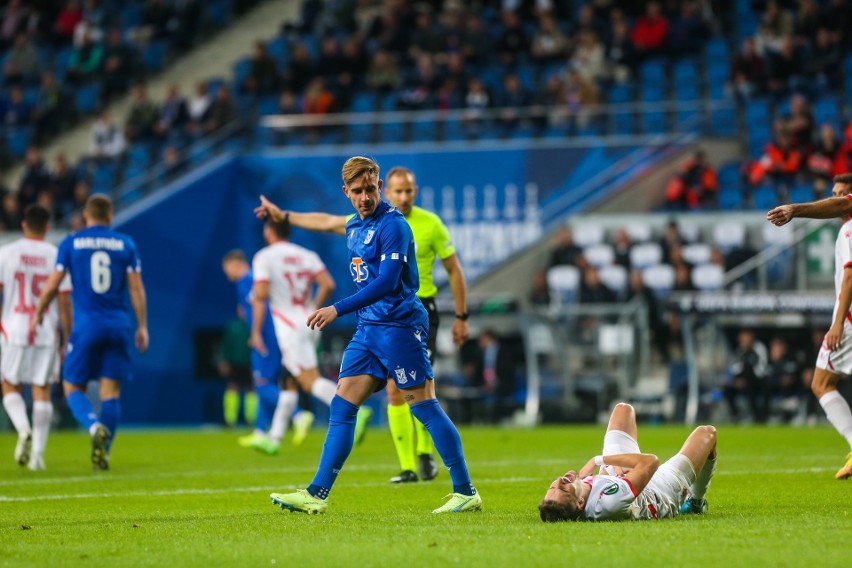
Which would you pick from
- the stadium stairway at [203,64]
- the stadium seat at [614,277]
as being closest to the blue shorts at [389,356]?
the stadium seat at [614,277]

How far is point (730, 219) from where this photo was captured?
24031 millimetres

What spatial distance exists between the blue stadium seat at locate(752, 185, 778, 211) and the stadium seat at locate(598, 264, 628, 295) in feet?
7.99

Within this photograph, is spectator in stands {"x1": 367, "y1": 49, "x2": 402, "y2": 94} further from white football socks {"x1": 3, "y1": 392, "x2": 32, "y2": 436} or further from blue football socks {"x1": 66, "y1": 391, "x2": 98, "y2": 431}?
blue football socks {"x1": 66, "y1": 391, "x2": 98, "y2": 431}

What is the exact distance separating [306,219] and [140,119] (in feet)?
67.6

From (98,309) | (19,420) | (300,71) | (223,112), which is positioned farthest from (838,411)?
(300,71)

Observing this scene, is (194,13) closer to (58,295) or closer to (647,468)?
(58,295)

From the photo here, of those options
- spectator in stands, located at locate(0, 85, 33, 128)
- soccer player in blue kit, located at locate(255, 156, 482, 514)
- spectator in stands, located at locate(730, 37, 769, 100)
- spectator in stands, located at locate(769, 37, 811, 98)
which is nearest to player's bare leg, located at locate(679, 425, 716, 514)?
soccer player in blue kit, located at locate(255, 156, 482, 514)

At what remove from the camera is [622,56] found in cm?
2722

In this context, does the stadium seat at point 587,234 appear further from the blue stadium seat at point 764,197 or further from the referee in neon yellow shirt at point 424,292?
the referee in neon yellow shirt at point 424,292

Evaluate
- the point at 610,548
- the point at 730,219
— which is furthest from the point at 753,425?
the point at 610,548

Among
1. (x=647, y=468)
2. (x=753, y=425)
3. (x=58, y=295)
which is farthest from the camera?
(x=753, y=425)

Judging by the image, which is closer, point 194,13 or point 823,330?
point 823,330

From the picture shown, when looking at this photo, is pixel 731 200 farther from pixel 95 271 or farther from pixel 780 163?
pixel 95 271

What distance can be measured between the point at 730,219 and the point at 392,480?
545 inches
